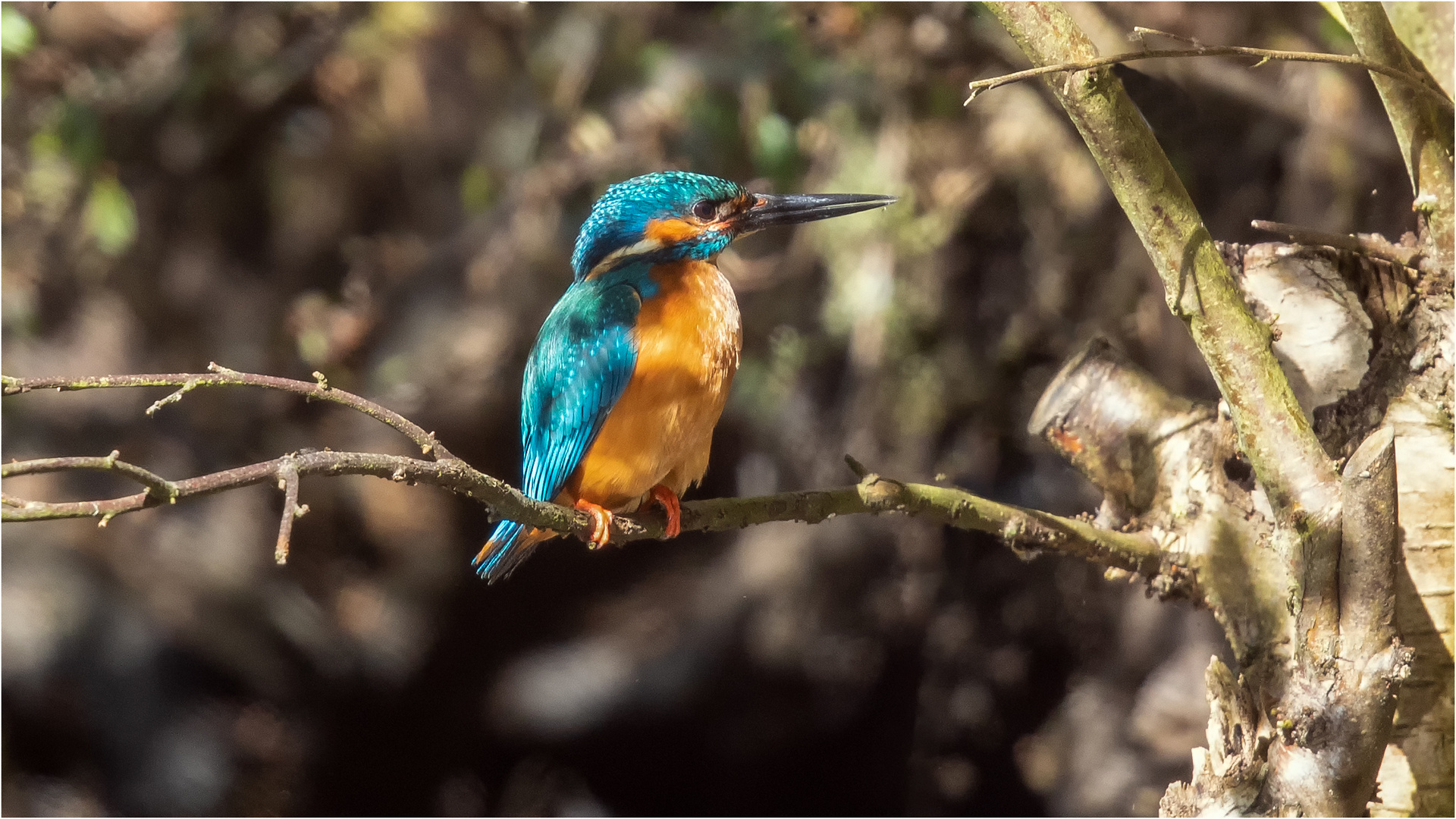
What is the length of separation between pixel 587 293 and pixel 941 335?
1778mm

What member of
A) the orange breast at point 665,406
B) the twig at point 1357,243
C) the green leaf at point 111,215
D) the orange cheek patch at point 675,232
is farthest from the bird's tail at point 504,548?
the green leaf at point 111,215

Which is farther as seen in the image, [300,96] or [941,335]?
[300,96]

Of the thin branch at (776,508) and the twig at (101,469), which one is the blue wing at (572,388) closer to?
the thin branch at (776,508)

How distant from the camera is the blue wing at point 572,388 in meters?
2.25

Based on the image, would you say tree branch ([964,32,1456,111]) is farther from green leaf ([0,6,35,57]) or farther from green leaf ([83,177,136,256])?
green leaf ([83,177,136,256])

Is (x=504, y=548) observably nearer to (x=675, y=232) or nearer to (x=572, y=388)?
(x=572, y=388)

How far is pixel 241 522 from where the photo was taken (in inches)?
167

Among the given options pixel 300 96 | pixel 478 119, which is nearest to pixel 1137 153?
pixel 478 119

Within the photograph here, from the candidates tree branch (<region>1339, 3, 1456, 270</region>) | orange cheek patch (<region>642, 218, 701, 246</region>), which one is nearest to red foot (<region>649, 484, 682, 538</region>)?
orange cheek patch (<region>642, 218, 701, 246</region>)

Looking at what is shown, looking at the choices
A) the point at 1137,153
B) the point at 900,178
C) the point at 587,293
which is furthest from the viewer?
the point at 900,178

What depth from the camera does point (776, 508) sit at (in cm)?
184

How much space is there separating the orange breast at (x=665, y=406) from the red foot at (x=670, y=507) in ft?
0.09

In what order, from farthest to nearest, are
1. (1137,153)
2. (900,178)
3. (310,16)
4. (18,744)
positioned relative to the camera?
1. (18,744)
2. (310,16)
3. (900,178)
4. (1137,153)

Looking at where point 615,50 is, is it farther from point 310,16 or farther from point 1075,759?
point 1075,759
